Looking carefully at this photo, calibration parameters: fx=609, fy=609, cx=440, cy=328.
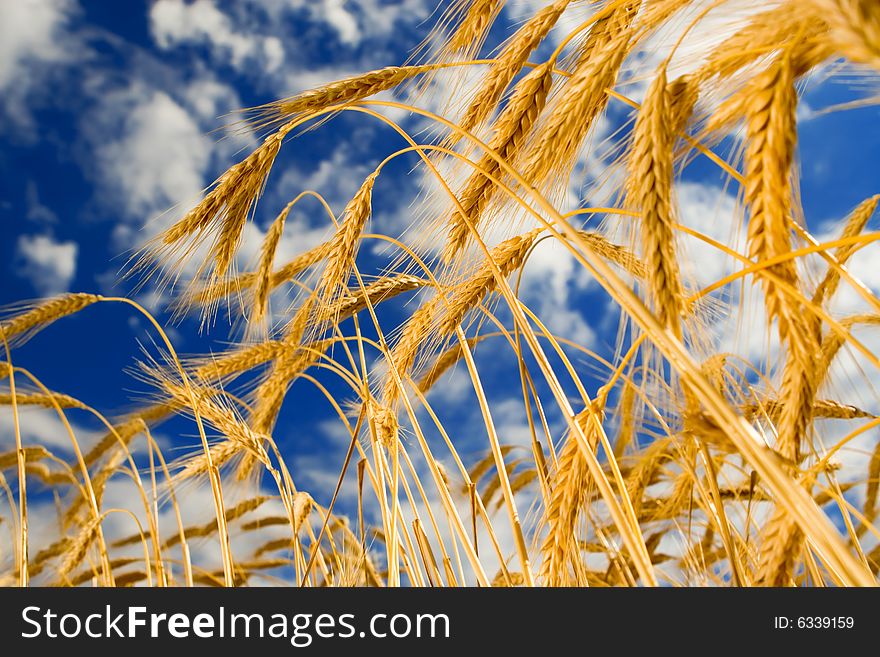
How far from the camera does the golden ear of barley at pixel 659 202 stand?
39.4 inches

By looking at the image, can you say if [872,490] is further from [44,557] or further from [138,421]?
[44,557]

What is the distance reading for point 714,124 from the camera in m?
1.10

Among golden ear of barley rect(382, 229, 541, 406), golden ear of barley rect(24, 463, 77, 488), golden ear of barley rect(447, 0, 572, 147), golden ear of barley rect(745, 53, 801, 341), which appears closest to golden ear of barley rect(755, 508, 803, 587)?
golden ear of barley rect(745, 53, 801, 341)

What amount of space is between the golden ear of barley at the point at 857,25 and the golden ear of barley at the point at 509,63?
0.91 m

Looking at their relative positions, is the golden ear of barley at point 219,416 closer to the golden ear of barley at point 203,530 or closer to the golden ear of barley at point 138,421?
the golden ear of barley at point 138,421

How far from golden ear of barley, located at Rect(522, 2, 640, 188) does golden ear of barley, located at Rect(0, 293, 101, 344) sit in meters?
2.34

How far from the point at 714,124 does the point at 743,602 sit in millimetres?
907

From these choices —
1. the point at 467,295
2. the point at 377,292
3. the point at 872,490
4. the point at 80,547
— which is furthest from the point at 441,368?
the point at 872,490

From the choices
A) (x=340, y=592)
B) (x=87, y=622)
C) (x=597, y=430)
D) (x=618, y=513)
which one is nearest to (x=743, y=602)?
(x=618, y=513)

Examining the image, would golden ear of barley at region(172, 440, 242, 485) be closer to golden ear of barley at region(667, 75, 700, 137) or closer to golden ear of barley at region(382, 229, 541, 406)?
golden ear of barley at region(382, 229, 541, 406)

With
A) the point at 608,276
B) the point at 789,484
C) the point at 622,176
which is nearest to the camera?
the point at 789,484

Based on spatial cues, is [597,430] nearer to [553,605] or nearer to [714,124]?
[553,605]

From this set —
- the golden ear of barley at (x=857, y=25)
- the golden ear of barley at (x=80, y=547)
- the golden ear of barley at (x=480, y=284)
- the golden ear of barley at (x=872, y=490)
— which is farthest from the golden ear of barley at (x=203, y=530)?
the golden ear of barley at (x=857, y=25)

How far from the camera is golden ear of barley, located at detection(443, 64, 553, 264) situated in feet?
4.96
